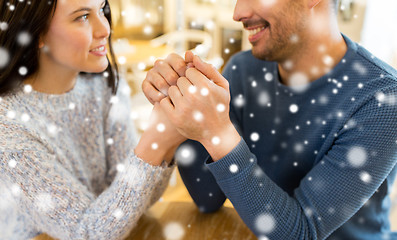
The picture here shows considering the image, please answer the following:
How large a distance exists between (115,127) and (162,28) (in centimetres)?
244

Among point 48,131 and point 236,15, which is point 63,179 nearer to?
point 48,131

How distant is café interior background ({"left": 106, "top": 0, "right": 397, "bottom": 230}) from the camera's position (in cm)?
193

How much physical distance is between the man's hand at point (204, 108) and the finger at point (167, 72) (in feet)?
0.23

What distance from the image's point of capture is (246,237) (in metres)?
0.86

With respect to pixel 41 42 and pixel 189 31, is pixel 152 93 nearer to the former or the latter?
pixel 41 42

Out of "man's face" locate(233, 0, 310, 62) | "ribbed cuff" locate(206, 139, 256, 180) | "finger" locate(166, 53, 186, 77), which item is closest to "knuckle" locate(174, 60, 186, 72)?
"finger" locate(166, 53, 186, 77)

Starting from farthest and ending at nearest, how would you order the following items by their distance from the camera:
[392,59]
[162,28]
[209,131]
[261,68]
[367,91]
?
[162,28], [392,59], [261,68], [367,91], [209,131]

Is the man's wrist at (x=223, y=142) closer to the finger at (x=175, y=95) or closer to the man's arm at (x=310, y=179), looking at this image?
the man's arm at (x=310, y=179)

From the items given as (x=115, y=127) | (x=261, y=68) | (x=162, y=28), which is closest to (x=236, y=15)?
(x=261, y=68)

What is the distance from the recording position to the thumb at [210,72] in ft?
2.43

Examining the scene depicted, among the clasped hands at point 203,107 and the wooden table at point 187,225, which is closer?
the clasped hands at point 203,107

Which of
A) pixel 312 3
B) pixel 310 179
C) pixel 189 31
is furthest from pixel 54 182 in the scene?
pixel 189 31

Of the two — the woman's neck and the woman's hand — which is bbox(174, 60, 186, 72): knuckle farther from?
the woman's neck

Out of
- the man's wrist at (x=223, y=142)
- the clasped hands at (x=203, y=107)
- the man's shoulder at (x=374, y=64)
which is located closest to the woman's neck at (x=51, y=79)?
the clasped hands at (x=203, y=107)
